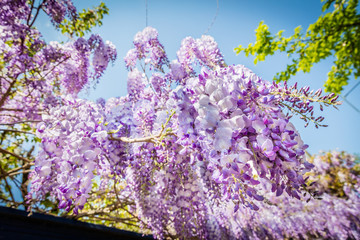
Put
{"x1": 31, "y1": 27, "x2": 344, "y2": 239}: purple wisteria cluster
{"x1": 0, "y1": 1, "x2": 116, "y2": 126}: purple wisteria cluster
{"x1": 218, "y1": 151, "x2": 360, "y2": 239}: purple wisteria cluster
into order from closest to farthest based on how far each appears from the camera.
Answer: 1. {"x1": 31, "y1": 27, "x2": 344, "y2": 239}: purple wisteria cluster
2. {"x1": 0, "y1": 1, "x2": 116, "y2": 126}: purple wisteria cluster
3. {"x1": 218, "y1": 151, "x2": 360, "y2": 239}: purple wisteria cluster

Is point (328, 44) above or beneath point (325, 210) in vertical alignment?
above

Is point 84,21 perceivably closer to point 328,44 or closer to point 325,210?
point 328,44

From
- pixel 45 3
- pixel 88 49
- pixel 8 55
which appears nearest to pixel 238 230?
pixel 88 49

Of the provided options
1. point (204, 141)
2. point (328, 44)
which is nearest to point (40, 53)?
point (204, 141)

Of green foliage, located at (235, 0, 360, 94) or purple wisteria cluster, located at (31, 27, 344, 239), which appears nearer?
purple wisteria cluster, located at (31, 27, 344, 239)

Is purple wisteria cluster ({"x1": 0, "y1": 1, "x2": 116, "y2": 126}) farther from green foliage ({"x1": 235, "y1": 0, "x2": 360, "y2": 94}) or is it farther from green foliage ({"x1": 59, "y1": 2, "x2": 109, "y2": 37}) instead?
green foliage ({"x1": 235, "y1": 0, "x2": 360, "y2": 94})

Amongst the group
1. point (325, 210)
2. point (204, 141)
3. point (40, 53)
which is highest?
point (40, 53)

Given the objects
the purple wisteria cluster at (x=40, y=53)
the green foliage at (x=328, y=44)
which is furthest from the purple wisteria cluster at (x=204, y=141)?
the green foliage at (x=328, y=44)

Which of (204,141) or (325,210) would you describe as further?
(325,210)

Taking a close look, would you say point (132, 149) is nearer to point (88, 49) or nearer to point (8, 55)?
point (88, 49)

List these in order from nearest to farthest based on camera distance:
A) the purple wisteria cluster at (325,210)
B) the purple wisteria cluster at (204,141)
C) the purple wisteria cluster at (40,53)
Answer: the purple wisteria cluster at (204,141) → the purple wisteria cluster at (40,53) → the purple wisteria cluster at (325,210)

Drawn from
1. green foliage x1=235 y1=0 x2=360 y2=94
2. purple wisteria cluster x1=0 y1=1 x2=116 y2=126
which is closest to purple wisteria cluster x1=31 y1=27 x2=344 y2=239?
purple wisteria cluster x1=0 y1=1 x2=116 y2=126

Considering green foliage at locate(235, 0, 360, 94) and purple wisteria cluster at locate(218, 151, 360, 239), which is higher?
green foliage at locate(235, 0, 360, 94)

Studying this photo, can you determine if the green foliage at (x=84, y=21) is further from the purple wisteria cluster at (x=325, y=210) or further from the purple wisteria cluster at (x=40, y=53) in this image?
the purple wisteria cluster at (x=325, y=210)
